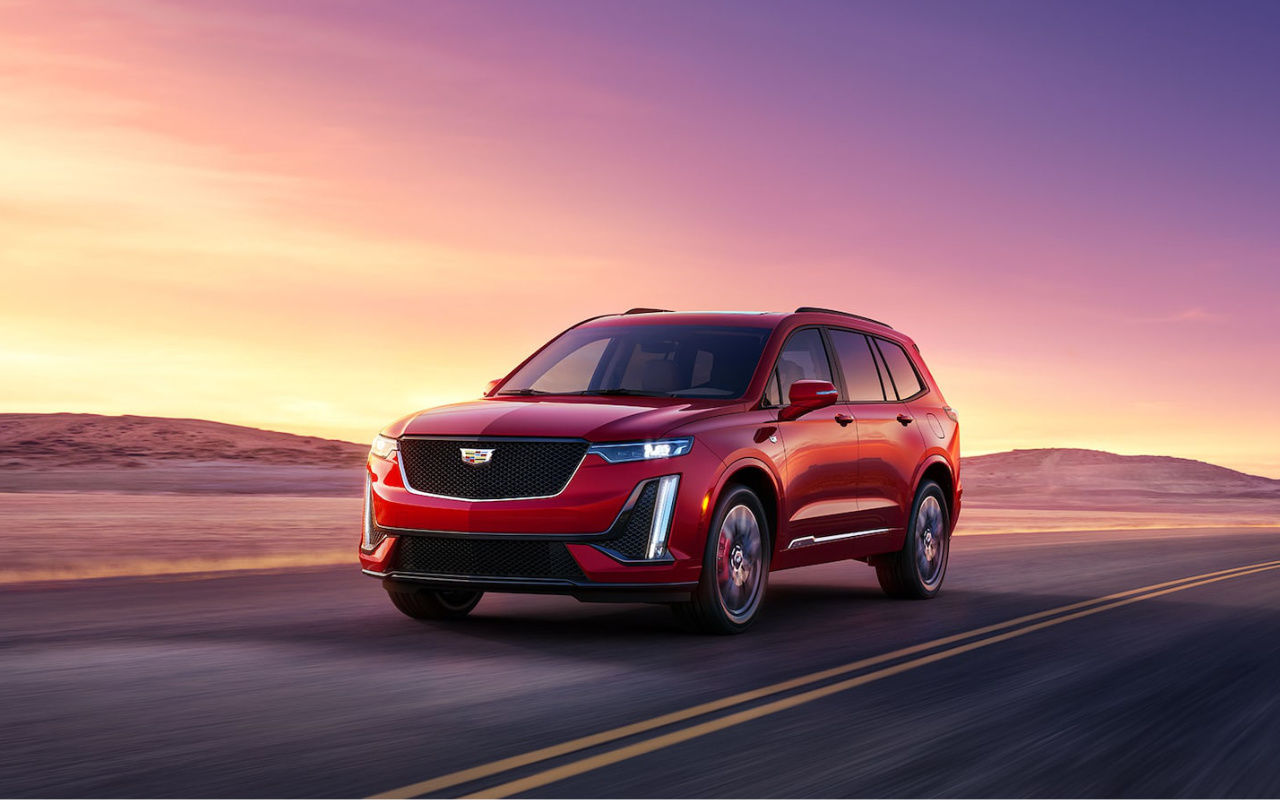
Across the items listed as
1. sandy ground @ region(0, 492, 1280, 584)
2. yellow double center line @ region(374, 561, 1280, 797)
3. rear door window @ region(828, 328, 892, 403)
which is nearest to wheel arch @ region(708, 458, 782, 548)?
yellow double center line @ region(374, 561, 1280, 797)

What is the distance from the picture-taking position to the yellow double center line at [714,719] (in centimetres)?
541

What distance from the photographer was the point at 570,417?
30.3 ft

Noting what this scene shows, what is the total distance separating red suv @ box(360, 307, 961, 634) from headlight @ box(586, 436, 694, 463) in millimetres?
11

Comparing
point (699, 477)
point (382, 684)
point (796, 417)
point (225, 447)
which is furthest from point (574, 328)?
point (225, 447)

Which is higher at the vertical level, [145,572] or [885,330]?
[885,330]

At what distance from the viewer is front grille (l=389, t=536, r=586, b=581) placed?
349 inches

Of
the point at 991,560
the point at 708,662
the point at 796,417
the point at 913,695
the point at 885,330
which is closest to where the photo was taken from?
the point at 913,695

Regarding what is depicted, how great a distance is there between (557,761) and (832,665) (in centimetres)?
312

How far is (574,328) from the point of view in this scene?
11.6 metres

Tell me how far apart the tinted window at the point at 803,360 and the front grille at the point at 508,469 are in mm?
2092

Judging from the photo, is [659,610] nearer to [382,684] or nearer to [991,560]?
[382,684]

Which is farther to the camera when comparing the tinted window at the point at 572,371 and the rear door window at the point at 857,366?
the rear door window at the point at 857,366

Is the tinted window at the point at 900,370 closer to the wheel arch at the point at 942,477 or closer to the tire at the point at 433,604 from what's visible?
the wheel arch at the point at 942,477

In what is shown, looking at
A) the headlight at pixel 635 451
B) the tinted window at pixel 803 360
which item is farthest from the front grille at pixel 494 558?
the tinted window at pixel 803 360
